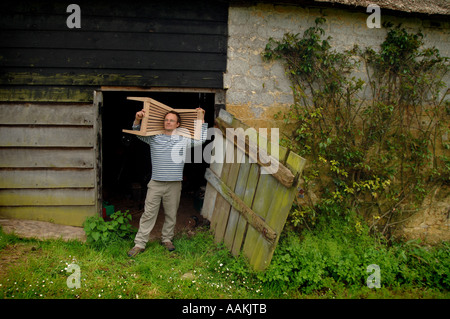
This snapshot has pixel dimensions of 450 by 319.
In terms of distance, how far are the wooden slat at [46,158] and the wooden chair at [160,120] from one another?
1.09m

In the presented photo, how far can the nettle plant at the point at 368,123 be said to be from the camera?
4.80 meters

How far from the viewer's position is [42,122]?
4.54 metres

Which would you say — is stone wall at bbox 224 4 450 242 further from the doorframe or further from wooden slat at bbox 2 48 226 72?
wooden slat at bbox 2 48 226 72

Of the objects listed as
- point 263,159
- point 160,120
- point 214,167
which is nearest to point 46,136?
point 160,120

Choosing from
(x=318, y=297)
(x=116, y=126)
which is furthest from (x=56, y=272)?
(x=116, y=126)

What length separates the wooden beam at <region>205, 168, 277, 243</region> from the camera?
11.7ft

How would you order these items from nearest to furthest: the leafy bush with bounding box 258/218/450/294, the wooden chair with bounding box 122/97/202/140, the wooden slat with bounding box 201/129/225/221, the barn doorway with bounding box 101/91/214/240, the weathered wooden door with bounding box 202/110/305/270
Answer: the weathered wooden door with bounding box 202/110/305/270
the leafy bush with bounding box 258/218/450/294
the wooden chair with bounding box 122/97/202/140
the wooden slat with bounding box 201/129/225/221
the barn doorway with bounding box 101/91/214/240

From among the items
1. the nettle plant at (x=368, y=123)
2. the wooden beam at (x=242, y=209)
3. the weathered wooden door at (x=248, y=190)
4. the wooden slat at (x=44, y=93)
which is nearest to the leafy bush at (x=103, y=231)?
the weathered wooden door at (x=248, y=190)

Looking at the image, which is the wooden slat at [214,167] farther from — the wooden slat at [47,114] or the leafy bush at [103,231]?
the wooden slat at [47,114]

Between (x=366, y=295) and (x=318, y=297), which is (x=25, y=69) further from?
(x=366, y=295)

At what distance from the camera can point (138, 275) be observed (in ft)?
12.6

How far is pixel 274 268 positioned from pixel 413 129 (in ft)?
10.7

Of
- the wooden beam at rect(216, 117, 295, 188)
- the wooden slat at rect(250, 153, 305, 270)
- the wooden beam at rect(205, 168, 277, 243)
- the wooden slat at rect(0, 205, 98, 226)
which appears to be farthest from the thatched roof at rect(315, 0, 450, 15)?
the wooden slat at rect(0, 205, 98, 226)

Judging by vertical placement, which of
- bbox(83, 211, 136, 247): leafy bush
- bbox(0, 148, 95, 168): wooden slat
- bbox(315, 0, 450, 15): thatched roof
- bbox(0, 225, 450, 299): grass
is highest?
bbox(315, 0, 450, 15): thatched roof
